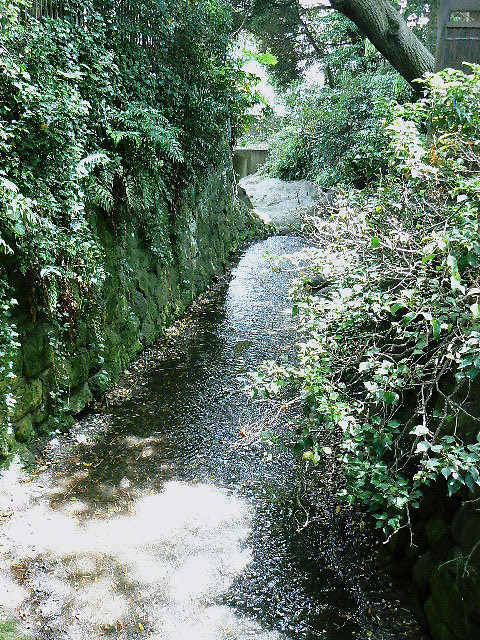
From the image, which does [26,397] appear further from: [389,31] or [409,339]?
[389,31]

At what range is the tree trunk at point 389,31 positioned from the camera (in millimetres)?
6441

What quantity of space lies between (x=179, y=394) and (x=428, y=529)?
2.84 metres

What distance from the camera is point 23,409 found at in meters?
3.70

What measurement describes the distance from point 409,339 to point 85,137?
119 inches

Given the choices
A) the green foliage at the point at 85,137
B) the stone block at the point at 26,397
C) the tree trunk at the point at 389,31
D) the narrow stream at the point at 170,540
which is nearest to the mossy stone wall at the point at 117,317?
the stone block at the point at 26,397

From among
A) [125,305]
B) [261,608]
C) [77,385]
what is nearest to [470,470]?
[261,608]

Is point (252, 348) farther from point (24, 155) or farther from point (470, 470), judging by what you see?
point (470, 470)

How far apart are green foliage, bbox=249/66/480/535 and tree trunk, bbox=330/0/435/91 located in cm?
339

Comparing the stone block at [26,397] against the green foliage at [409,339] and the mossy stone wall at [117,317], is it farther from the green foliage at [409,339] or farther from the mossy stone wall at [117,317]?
the green foliage at [409,339]

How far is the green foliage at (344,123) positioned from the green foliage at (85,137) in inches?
157

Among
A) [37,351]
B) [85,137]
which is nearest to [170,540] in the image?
[37,351]

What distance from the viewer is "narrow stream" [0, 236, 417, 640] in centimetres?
264

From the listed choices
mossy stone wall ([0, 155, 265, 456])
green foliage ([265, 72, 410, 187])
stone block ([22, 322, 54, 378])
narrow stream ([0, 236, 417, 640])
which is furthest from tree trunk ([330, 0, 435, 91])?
stone block ([22, 322, 54, 378])

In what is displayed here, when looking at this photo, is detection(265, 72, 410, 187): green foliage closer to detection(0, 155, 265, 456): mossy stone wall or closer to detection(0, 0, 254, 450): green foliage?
detection(0, 155, 265, 456): mossy stone wall
